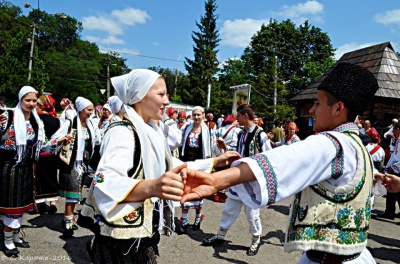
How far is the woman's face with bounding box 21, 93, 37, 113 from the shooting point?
4.33m

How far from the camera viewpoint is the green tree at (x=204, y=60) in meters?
45.1

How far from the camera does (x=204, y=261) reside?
4.50 meters

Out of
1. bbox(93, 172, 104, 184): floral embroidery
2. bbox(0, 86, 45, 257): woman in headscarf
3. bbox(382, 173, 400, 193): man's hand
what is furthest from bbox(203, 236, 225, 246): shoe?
bbox(93, 172, 104, 184): floral embroidery

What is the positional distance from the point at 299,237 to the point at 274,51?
43.5 metres

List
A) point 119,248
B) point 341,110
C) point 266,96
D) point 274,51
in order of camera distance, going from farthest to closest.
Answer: point 274,51 → point 266,96 → point 119,248 → point 341,110

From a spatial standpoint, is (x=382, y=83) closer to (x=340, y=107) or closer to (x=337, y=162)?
(x=340, y=107)

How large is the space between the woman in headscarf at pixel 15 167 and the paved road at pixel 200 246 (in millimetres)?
458

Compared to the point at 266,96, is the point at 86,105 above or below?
below

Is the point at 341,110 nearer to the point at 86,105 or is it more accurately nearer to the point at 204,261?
the point at 204,261

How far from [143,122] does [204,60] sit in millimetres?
45486

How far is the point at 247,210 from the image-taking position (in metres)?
4.84

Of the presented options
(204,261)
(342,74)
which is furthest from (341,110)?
(204,261)

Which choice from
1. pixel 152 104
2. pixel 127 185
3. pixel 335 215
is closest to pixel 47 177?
pixel 152 104

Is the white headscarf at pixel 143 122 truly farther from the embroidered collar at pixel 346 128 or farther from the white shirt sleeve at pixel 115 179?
the embroidered collar at pixel 346 128
